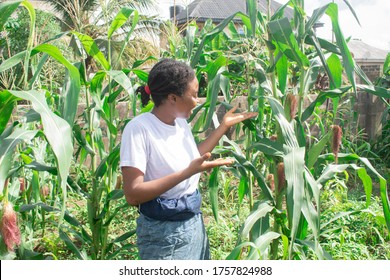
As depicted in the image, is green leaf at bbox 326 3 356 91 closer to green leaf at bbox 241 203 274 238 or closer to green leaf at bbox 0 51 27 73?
green leaf at bbox 241 203 274 238

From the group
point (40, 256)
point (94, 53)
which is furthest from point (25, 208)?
point (94, 53)

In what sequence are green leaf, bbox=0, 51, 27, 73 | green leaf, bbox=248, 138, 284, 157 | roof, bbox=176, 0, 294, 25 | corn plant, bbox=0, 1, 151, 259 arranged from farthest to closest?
roof, bbox=176, 0, 294, 25, green leaf, bbox=248, 138, 284, 157, green leaf, bbox=0, 51, 27, 73, corn plant, bbox=0, 1, 151, 259

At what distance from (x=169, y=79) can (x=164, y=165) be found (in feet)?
1.08

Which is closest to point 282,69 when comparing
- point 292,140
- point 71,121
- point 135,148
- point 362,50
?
point 292,140

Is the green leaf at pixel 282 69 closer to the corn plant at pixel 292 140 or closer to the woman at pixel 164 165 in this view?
the corn plant at pixel 292 140

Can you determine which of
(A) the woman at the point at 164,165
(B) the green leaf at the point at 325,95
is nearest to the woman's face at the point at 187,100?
(A) the woman at the point at 164,165

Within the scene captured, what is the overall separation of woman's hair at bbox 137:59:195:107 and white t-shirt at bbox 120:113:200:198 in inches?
3.8

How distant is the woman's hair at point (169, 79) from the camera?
1812 mm

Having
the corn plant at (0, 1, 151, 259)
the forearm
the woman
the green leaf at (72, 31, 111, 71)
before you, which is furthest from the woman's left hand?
the green leaf at (72, 31, 111, 71)

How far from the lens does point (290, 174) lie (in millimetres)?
1858

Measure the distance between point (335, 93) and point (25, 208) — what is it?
1.61 m

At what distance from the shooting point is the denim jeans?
1826 mm
